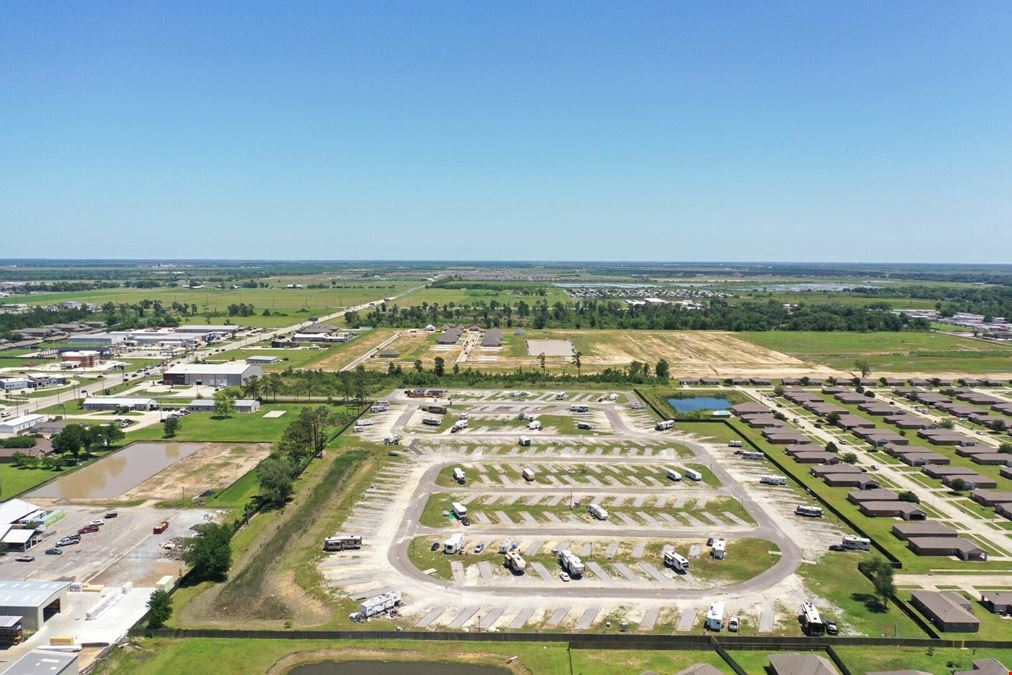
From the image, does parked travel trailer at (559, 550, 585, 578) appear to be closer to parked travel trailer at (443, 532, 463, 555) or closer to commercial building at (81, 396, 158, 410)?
parked travel trailer at (443, 532, 463, 555)

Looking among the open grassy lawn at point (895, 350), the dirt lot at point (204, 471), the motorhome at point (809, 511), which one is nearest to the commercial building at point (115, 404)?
the dirt lot at point (204, 471)

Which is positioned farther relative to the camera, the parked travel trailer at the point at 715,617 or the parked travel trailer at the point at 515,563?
the parked travel trailer at the point at 515,563

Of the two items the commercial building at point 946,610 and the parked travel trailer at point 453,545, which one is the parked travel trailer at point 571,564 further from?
the commercial building at point 946,610

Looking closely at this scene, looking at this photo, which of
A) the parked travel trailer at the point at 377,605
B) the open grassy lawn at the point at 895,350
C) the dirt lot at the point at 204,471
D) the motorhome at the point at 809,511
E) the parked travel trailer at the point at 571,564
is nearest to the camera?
the parked travel trailer at the point at 377,605

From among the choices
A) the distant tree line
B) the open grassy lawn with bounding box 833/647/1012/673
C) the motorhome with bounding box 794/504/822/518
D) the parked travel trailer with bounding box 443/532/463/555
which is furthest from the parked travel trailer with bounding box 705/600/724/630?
the distant tree line

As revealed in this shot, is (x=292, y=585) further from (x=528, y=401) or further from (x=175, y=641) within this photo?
(x=528, y=401)

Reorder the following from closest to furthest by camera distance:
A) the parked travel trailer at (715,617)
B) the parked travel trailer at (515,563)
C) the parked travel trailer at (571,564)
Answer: the parked travel trailer at (715,617)
the parked travel trailer at (571,564)
the parked travel trailer at (515,563)

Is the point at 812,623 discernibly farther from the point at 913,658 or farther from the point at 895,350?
the point at 895,350

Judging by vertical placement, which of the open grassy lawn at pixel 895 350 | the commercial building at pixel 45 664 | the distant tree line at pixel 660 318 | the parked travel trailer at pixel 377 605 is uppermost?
the distant tree line at pixel 660 318
